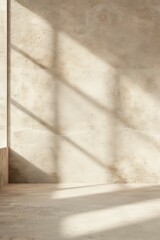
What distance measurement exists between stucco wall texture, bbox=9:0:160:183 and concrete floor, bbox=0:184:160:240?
66 cm

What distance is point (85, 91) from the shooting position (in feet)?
28.0

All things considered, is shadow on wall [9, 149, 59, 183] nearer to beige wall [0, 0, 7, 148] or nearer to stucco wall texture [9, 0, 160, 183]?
stucco wall texture [9, 0, 160, 183]

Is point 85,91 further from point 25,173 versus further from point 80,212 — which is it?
point 80,212

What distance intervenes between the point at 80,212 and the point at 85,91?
3627 millimetres

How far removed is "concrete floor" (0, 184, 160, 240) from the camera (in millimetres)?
4266

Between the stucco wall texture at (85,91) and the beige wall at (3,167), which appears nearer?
the beige wall at (3,167)

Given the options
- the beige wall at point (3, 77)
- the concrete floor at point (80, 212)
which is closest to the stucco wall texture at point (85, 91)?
the beige wall at point (3, 77)

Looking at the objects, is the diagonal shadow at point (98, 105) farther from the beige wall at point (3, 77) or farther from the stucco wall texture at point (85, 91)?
the beige wall at point (3, 77)

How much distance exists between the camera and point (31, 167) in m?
8.52

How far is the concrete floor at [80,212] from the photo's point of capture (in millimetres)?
4266

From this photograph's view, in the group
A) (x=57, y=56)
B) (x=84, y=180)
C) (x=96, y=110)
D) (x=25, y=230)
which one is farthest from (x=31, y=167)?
(x=25, y=230)

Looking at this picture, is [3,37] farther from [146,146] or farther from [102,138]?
[146,146]

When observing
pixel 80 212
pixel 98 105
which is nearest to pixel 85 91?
pixel 98 105

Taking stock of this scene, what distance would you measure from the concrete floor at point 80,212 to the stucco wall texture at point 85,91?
658mm
